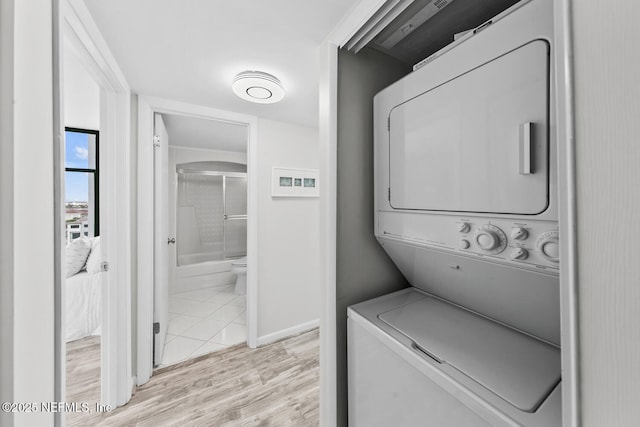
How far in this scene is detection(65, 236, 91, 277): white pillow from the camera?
259 cm

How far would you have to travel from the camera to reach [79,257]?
8.77 ft

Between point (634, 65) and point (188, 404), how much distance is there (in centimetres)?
254

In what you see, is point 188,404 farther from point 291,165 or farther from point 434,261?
point 291,165

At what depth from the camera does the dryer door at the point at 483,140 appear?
0.64 m

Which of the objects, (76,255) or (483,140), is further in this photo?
(76,255)

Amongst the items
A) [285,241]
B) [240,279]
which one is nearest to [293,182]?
[285,241]

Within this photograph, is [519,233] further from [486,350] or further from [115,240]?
[115,240]

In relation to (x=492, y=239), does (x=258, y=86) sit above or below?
above

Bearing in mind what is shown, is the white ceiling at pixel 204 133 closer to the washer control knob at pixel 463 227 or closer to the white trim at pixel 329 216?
the white trim at pixel 329 216

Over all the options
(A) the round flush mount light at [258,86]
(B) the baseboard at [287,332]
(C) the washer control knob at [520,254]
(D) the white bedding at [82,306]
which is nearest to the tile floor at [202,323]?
(B) the baseboard at [287,332]

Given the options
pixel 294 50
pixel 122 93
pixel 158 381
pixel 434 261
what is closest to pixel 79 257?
pixel 158 381

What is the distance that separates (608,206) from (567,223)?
54mm

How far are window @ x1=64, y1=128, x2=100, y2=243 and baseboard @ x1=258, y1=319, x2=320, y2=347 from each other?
2980 millimetres

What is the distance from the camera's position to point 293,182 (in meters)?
2.59
